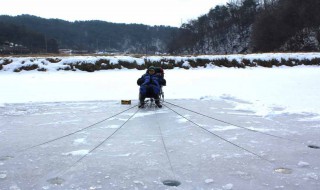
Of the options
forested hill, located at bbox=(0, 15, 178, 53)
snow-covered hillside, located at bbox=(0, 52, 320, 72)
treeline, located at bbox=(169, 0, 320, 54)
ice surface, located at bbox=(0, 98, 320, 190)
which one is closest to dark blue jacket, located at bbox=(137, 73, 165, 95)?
ice surface, located at bbox=(0, 98, 320, 190)

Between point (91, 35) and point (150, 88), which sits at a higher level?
point (91, 35)

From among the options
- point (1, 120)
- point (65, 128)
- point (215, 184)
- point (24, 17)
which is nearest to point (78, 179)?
point (215, 184)

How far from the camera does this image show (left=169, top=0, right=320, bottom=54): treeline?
53719 mm

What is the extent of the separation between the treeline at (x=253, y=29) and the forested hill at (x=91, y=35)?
20.8 m

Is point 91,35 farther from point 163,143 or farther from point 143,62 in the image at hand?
point 163,143

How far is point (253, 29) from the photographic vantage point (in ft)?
201

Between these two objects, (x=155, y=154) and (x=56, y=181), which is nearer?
(x=56, y=181)

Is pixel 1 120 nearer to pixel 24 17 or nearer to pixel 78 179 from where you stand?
pixel 78 179

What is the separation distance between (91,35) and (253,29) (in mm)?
96198

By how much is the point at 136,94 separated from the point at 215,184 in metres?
7.96

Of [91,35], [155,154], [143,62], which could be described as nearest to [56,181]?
[155,154]

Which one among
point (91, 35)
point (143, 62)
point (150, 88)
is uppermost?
point (91, 35)

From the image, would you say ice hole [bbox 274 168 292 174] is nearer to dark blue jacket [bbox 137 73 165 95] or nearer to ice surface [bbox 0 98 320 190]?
ice surface [bbox 0 98 320 190]

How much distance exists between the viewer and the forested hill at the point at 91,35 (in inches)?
3955
